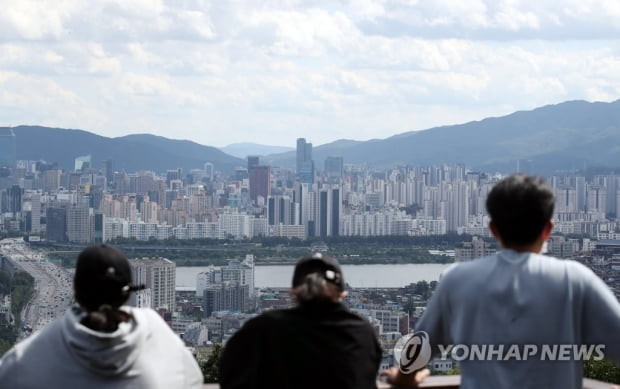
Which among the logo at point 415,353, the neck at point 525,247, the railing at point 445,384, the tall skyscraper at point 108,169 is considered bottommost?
the railing at point 445,384

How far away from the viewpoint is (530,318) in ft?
3.22

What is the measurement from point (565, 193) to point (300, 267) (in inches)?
1613

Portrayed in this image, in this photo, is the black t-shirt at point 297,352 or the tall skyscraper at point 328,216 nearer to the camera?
the black t-shirt at point 297,352

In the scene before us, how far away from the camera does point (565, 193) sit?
40.9 metres

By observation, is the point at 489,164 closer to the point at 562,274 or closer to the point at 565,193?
the point at 565,193

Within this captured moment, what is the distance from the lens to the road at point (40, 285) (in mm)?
18359

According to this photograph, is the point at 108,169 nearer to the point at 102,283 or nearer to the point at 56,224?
the point at 56,224

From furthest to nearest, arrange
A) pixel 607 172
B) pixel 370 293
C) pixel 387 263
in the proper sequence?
pixel 607 172
pixel 387 263
pixel 370 293

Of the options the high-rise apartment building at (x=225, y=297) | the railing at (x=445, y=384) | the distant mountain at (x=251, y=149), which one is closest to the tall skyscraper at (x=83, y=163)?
the high-rise apartment building at (x=225, y=297)

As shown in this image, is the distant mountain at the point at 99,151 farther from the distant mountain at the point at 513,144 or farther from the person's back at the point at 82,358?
the person's back at the point at 82,358

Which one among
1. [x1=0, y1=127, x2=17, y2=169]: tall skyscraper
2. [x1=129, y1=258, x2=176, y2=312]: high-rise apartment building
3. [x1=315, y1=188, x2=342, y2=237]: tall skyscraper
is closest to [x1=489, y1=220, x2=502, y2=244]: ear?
[x1=129, y1=258, x2=176, y2=312]: high-rise apartment building

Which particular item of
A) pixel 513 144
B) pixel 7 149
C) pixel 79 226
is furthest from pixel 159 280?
pixel 513 144

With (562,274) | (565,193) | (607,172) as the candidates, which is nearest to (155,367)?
(562,274)

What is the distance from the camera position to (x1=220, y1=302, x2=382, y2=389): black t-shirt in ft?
3.22
